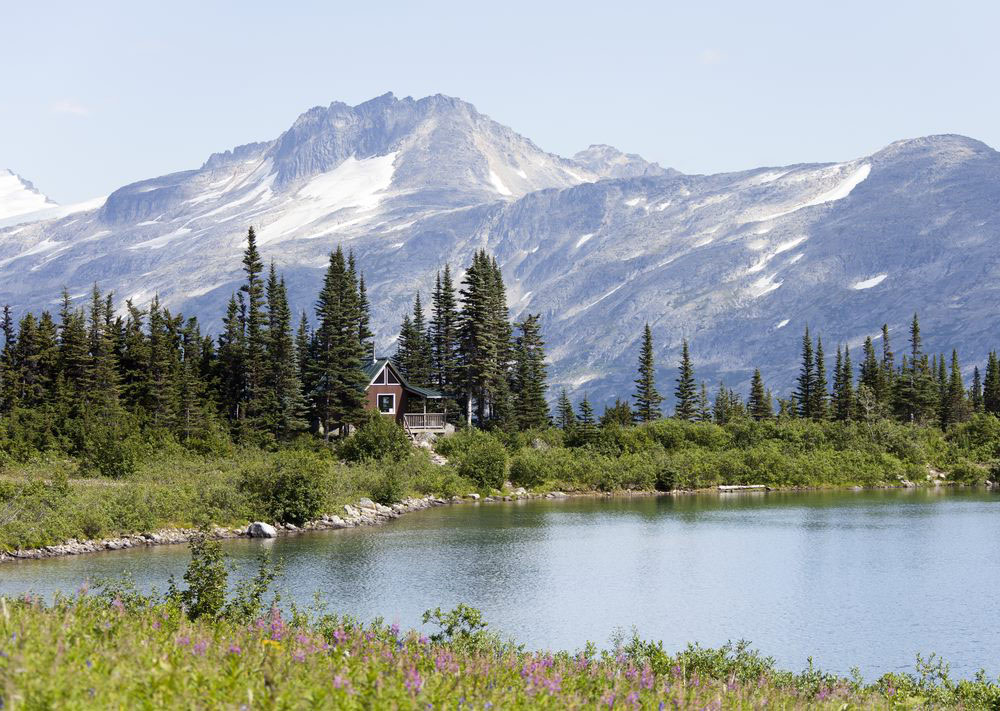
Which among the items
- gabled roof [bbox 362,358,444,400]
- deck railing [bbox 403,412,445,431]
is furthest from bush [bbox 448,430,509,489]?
gabled roof [bbox 362,358,444,400]

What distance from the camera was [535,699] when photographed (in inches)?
459

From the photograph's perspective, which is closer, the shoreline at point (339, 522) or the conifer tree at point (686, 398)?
the shoreline at point (339, 522)

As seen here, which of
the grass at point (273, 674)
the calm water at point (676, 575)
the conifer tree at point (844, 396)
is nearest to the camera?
the grass at point (273, 674)

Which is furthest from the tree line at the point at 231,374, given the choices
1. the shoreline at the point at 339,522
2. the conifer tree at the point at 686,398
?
the conifer tree at the point at 686,398

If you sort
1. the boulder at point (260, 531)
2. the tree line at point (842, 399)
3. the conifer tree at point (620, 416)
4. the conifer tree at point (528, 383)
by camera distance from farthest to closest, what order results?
the tree line at point (842, 399) → the conifer tree at point (620, 416) → the conifer tree at point (528, 383) → the boulder at point (260, 531)

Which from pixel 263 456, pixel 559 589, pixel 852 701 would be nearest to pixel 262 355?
pixel 263 456

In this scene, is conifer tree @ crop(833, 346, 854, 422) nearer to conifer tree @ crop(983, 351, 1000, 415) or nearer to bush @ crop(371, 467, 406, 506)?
conifer tree @ crop(983, 351, 1000, 415)

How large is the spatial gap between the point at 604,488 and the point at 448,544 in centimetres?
3592

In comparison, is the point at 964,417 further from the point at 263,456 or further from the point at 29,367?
the point at 29,367

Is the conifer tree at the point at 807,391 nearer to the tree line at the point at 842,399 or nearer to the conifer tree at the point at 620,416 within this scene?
the tree line at the point at 842,399

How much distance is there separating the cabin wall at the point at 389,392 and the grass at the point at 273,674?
260 feet

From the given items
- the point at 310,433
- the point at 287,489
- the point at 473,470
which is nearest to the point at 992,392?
the point at 473,470

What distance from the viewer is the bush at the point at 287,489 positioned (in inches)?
2382

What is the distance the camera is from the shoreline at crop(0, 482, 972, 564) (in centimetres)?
4888
